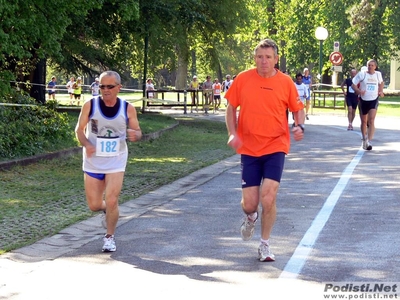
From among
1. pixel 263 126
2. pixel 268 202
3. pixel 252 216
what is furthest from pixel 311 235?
pixel 263 126

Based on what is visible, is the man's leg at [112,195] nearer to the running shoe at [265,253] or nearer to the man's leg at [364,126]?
the running shoe at [265,253]

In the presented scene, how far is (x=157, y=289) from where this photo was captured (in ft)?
24.4

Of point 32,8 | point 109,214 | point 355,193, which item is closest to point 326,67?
point 32,8

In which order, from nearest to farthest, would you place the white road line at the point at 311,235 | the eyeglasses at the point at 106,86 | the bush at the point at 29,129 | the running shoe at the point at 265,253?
the white road line at the point at 311,235, the running shoe at the point at 265,253, the eyeglasses at the point at 106,86, the bush at the point at 29,129

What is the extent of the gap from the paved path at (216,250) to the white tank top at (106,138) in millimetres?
787

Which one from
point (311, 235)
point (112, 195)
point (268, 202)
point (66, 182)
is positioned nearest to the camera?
point (268, 202)

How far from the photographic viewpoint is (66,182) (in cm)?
1517

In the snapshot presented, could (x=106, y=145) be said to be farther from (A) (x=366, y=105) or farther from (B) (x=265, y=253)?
(A) (x=366, y=105)

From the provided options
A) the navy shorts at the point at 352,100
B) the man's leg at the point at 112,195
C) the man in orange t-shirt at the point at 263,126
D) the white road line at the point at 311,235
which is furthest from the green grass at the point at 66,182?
the navy shorts at the point at 352,100

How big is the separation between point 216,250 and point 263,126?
1.26m

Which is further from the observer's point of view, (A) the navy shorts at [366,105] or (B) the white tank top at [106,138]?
(A) the navy shorts at [366,105]

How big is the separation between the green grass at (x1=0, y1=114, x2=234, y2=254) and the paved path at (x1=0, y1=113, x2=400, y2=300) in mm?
360

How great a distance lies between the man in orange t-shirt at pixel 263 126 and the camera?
8.66 meters

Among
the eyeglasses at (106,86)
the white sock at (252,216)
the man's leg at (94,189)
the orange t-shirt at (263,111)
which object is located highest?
the eyeglasses at (106,86)
